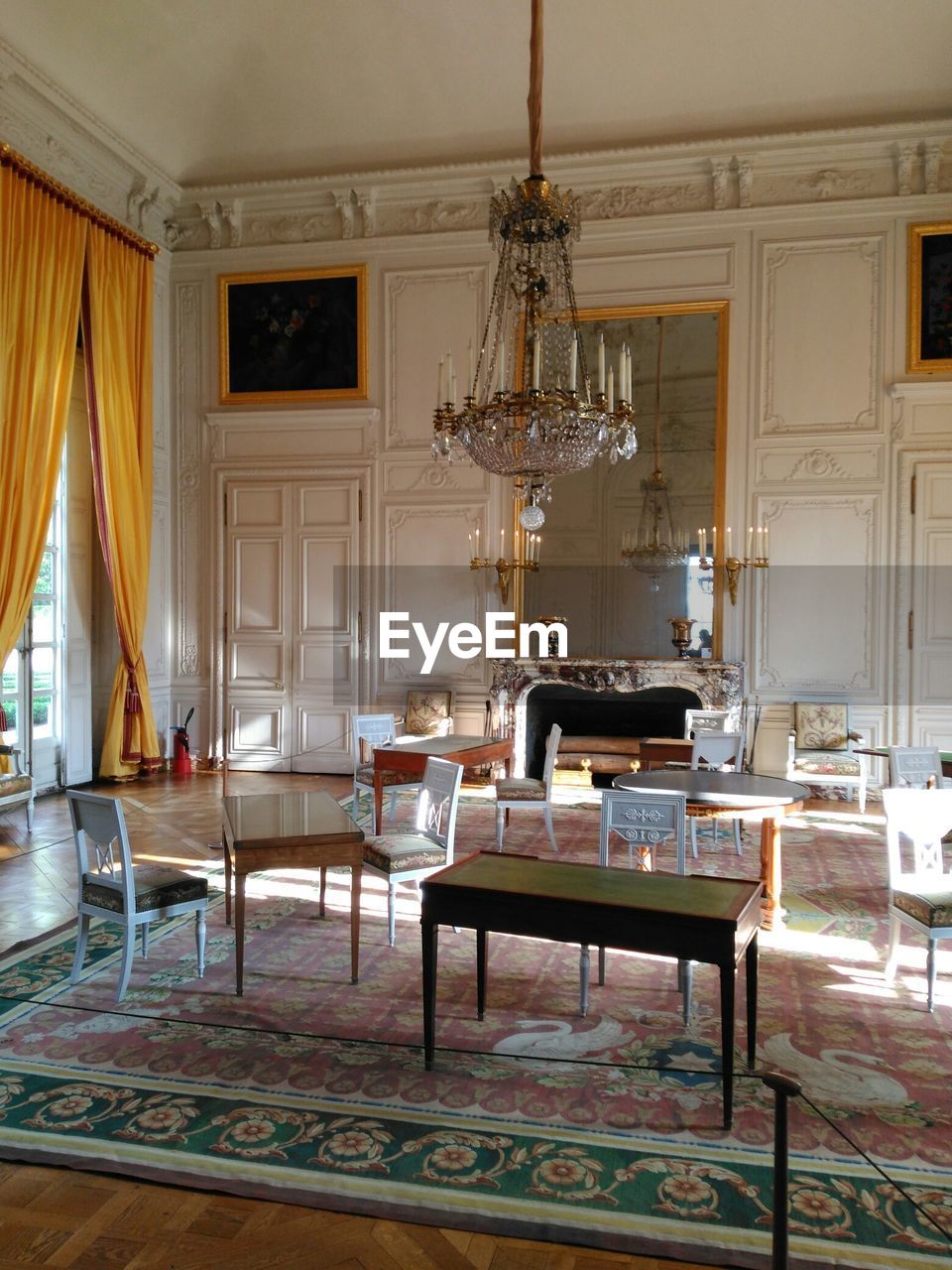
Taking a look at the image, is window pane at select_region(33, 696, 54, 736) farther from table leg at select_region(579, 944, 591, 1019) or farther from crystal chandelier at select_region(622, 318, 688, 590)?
table leg at select_region(579, 944, 591, 1019)

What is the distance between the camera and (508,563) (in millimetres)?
9125

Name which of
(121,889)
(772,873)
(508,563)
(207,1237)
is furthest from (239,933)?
(508,563)

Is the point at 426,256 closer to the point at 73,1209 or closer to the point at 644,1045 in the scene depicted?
the point at 644,1045

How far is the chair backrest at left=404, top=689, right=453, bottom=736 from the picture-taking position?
359 inches

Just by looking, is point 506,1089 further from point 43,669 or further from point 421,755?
point 43,669

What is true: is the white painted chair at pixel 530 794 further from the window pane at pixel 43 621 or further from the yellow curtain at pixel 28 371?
the window pane at pixel 43 621

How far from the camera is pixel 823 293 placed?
8578 millimetres

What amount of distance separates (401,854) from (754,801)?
1.75m

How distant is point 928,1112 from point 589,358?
7.26 m

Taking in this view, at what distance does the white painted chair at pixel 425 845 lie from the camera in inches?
182

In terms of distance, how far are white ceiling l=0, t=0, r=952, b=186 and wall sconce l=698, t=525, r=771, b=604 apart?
356cm

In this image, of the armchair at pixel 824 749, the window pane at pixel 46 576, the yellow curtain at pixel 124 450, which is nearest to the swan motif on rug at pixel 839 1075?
the armchair at pixel 824 749

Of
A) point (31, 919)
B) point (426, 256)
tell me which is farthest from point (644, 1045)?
point (426, 256)

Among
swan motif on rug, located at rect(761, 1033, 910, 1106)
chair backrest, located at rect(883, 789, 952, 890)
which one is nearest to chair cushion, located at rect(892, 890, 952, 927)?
chair backrest, located at rect(883, 789, 952, 890)
